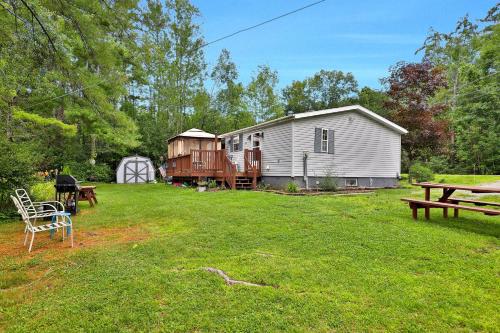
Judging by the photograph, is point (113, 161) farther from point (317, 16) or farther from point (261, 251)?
point (261, 251)

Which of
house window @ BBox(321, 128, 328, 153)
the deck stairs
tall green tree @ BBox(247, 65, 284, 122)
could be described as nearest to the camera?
house window @ BBox(321, 128, 328, 153)

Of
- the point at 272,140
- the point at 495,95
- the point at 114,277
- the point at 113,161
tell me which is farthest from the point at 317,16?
the point at 495,95

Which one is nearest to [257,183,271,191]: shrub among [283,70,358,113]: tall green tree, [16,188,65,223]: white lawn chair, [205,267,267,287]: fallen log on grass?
[16,188,65,223]: white lawn chair

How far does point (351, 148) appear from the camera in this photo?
45.6 ft

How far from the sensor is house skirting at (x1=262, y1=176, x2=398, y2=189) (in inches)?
497

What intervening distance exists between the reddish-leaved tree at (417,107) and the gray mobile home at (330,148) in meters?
2.93

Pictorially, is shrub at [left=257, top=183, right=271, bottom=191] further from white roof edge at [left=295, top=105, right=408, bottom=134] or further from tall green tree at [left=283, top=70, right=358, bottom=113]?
tall green tree at [left=283, top=70, right=358, bottom=113]

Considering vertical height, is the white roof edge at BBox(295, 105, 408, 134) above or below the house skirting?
above

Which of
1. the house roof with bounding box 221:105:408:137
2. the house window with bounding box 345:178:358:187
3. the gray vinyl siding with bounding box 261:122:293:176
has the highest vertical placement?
the house roof with bounding box 221:105:408:137

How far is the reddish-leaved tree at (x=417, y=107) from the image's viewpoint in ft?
57.0

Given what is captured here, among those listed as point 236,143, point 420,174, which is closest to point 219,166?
point 236,143

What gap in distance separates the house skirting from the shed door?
11.5m

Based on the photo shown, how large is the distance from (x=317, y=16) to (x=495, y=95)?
2261cm

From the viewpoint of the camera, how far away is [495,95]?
76.1ft
